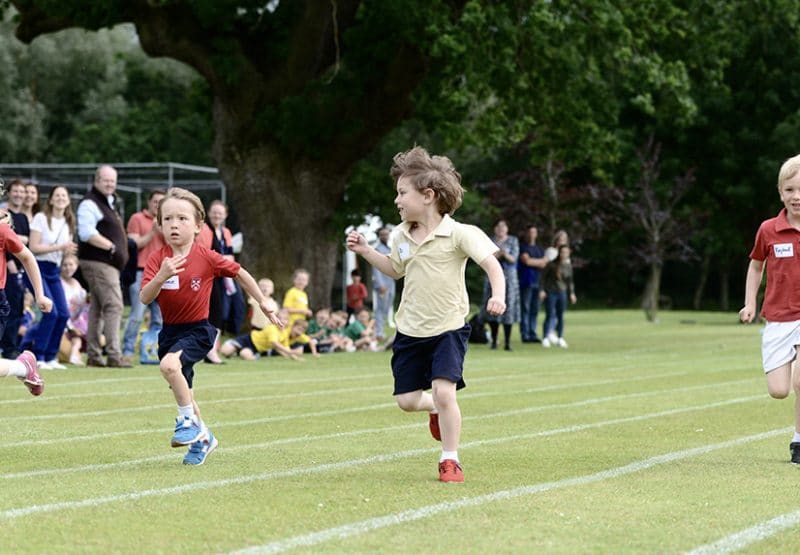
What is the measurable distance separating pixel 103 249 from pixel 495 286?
998 centimetres

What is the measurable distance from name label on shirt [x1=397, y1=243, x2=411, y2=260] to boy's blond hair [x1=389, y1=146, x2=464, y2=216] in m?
0.29

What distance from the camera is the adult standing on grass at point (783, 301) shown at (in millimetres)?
8953

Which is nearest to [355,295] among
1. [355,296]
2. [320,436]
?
[355,296]

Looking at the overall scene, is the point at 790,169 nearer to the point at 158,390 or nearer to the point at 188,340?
the point at 188,340

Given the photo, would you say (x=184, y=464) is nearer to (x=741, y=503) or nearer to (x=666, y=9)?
(x=741, y=503)

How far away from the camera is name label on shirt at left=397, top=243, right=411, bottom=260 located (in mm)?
8336

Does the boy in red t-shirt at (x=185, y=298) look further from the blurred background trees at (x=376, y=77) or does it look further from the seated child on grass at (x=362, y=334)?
the blurred background trees at (x=376, y=77)

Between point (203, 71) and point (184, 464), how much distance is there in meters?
18.2

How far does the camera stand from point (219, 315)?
17.1 m

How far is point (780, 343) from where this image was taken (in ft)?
29.7

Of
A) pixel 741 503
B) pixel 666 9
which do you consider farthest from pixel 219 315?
pixel 666 9

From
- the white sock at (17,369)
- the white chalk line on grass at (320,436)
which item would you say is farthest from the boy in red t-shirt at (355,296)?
the white sock at (17,369)

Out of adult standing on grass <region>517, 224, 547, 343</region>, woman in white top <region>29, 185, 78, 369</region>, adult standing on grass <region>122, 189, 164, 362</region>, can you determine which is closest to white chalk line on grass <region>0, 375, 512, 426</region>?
woman in white top <region>29, 185, 78, 369</region>

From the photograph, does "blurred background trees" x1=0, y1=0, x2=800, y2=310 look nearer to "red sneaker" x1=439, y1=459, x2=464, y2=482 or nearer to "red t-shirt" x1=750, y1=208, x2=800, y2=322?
"red t-shirt" x1=750, y1=208, x2=800, y2=322
